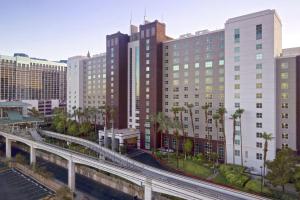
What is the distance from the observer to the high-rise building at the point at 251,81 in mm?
53406

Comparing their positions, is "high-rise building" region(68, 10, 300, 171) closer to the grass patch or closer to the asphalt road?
the grass patch

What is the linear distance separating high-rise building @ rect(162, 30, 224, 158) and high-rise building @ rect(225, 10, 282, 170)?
17.3 ft

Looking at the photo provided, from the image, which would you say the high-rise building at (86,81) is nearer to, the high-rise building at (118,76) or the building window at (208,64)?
the high-rise building at (118,76)

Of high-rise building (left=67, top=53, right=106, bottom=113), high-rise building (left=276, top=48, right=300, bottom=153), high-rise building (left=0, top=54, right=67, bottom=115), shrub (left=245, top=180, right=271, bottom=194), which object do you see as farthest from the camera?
high-rise building (left=0, top=54, right=67, bottom=115)

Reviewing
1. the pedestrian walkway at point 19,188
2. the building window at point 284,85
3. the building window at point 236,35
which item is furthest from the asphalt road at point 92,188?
the building window at point 236,35

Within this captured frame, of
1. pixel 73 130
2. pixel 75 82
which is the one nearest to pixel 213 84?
pixel 73 130

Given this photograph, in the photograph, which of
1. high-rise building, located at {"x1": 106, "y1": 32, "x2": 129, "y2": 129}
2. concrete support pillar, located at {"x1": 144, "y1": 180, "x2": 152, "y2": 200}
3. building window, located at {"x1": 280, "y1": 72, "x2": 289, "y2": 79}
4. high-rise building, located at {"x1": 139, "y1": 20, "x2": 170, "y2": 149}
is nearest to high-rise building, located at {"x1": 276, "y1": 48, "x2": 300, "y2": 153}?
building window, located at {"x1": 280, "y1": 72, "x2": 289, "y2": 79}

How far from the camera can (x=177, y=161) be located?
58.8 metres

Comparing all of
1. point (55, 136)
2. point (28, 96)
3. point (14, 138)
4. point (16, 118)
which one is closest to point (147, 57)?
point (55, 136)

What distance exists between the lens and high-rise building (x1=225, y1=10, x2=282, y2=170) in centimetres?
5341

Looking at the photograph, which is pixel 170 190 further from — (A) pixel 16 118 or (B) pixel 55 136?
(A) pixel 16 118

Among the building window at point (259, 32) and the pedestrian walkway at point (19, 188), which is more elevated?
the building window at point (259, 32)

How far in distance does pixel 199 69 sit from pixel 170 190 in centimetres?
4465

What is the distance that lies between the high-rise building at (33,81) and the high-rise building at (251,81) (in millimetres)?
128123
